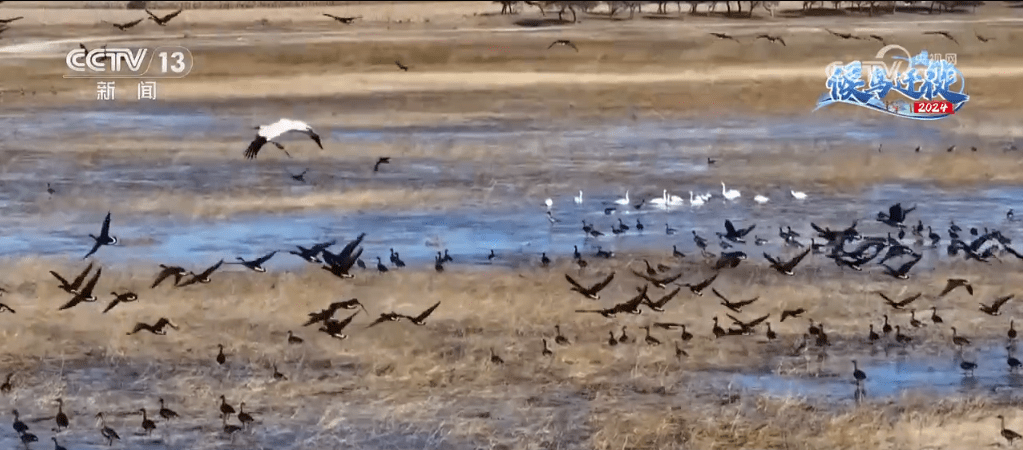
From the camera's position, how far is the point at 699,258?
2.66 metres

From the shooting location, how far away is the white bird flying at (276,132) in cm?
268

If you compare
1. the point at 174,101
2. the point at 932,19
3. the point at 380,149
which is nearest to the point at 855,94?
the point at 932,19

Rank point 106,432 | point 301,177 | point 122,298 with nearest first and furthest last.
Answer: point 106,432
point 122,298
point 301,177

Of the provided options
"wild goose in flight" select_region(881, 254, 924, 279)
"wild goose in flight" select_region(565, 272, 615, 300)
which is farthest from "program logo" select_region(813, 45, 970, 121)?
"wild goose in flight" select_region(565, 272, 615, 300)

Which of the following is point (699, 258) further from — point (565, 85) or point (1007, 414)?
point (1007, 414)

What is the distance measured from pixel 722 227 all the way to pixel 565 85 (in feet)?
2.35

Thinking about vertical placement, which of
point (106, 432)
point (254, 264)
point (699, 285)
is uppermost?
point (254, 264)

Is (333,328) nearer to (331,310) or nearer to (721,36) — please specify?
(331,310)

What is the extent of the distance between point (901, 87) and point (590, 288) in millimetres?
1291

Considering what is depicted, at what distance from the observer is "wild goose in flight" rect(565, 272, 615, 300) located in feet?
8.62

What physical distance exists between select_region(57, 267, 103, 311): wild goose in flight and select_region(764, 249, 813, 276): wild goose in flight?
87.5 inches

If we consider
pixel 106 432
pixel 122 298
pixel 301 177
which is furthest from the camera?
pixel 301 177

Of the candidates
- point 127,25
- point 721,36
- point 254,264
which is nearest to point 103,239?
point 254,264

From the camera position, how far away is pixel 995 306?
8.67ft
